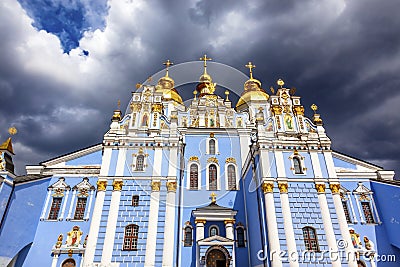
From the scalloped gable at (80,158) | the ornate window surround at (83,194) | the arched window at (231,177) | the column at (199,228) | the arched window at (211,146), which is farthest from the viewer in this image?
the arched window at (211,146)

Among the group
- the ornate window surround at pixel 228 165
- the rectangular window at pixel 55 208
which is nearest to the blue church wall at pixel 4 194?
the rectangular window at pixel 55 208

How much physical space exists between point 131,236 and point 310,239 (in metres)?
10.7

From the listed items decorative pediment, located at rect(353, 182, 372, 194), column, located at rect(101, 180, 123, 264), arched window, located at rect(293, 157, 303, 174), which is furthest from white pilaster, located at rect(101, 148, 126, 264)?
decorative pediment, located at rect(353, 182, 372, 194)

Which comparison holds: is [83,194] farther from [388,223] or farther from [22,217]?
[388,223]

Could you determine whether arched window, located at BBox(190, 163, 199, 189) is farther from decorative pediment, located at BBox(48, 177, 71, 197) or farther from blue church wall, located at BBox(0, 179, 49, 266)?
blue church wall, located at BBox(0, 179, 49, 266)

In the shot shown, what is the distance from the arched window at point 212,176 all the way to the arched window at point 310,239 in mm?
7094

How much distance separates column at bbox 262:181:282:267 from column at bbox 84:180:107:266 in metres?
10.2

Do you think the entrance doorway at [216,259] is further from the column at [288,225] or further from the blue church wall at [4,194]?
the blue church wall at [4,194]

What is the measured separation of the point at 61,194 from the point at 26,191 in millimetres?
2228

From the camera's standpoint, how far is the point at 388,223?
18.4 metres

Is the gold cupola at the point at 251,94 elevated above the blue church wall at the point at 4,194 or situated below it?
above

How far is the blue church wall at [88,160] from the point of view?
21923 millimetres

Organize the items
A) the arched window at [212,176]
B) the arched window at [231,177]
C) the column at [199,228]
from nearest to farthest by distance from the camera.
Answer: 1. the column at [199,228]
2. the arched window at [212,176]
3. the arched window at [231,177]

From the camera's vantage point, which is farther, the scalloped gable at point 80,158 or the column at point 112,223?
the scalloped gable at point 80,158
